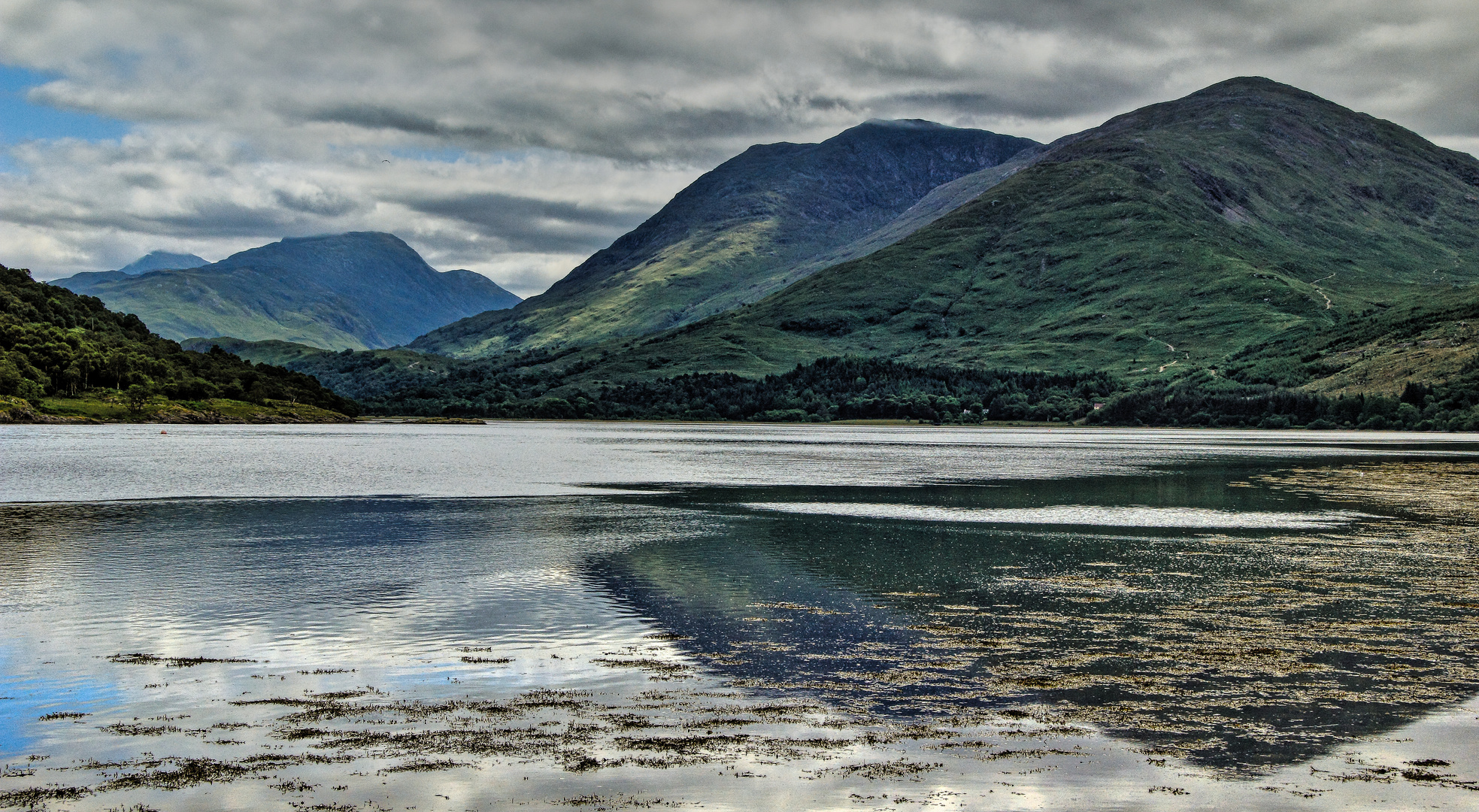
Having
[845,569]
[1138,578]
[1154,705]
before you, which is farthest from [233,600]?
[1138,578]

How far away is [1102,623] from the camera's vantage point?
126 feet

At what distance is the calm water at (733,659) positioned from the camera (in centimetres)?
2136

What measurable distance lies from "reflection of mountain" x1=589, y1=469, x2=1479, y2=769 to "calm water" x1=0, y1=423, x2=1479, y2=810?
0.19 meters

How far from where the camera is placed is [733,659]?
3231cm

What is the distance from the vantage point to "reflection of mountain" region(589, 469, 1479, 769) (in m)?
27.1

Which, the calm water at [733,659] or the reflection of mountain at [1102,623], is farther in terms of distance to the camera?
the reflection of mountain at [1102,623]

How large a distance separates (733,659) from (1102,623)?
13.9 m

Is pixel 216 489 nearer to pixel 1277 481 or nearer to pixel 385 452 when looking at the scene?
pixel 385 452

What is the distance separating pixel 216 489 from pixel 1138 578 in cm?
7532

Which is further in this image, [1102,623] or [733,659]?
[1102,623]

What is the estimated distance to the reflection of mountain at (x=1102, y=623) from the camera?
27078mm

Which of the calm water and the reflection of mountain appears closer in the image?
the calm water

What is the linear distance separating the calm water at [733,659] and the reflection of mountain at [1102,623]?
0.19 m

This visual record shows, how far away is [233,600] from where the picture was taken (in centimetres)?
4147
